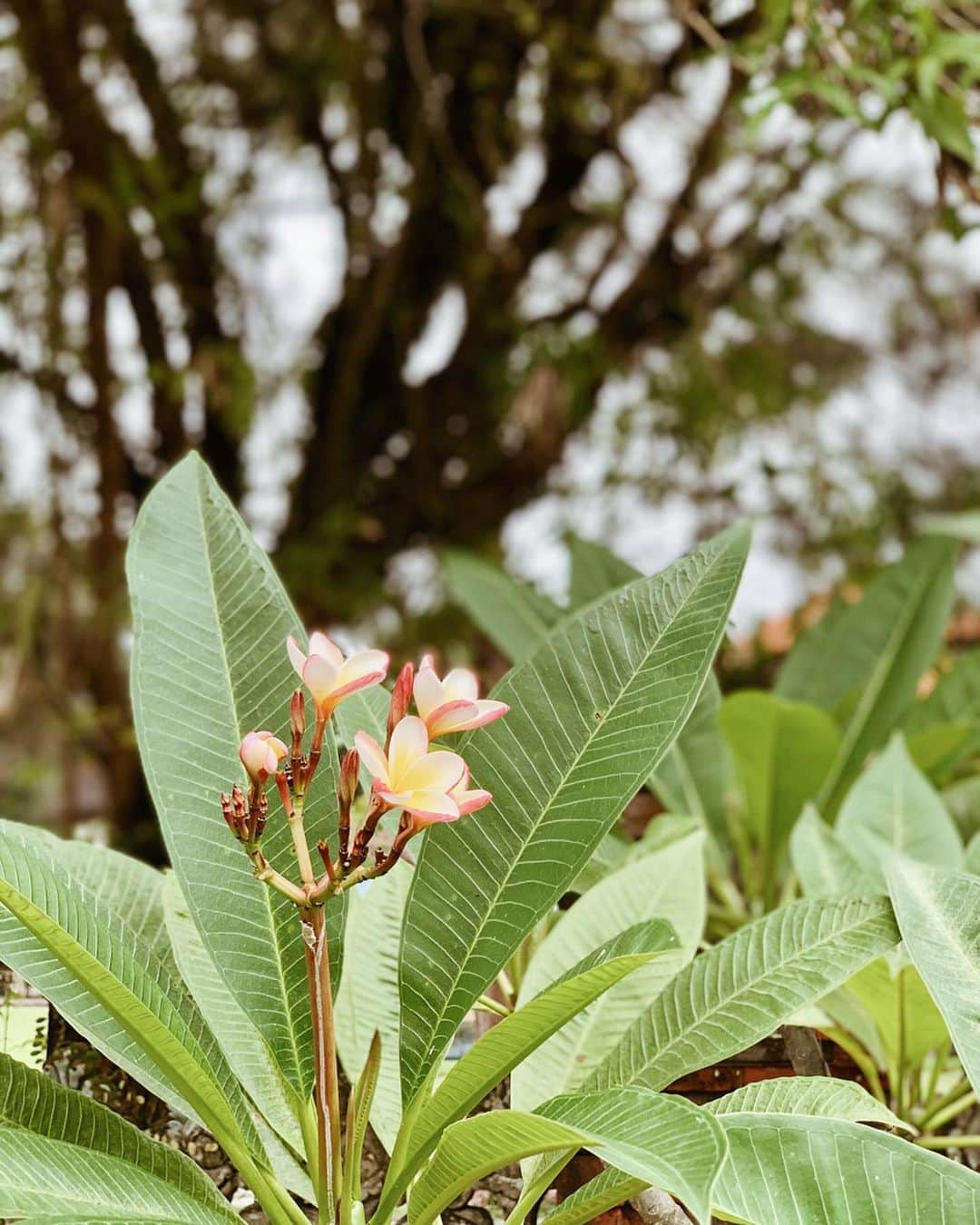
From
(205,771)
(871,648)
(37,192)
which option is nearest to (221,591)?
(205,771)

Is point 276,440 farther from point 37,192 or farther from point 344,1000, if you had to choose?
point 344,1000

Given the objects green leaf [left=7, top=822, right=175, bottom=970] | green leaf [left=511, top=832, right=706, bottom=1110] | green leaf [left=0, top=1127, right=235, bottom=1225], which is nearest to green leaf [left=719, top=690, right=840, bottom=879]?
green leaf [left=511, top=832, right=706, bottom=1110]

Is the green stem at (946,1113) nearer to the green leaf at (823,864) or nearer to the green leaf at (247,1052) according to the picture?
the green leaf at (823,864)

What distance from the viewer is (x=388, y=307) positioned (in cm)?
230

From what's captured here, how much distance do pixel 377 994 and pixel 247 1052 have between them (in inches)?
3.5

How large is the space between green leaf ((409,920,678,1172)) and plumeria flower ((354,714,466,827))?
7 centimetres

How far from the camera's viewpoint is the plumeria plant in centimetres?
39

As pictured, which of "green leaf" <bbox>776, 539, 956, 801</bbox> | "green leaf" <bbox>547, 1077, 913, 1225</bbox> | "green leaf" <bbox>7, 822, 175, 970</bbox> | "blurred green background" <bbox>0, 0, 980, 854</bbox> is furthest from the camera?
"blurred green background" <bbox>0, 0, 980, 854</bbox>

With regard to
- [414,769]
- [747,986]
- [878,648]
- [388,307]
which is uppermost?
[388,307]

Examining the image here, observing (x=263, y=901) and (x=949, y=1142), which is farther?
(x=949, y=1142)

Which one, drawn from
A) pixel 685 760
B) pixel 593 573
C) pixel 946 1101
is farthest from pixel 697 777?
pixel 946 1101

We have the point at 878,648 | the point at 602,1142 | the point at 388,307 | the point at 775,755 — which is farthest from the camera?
the point at 388,307

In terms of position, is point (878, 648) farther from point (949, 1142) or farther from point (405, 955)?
point (405, 955)

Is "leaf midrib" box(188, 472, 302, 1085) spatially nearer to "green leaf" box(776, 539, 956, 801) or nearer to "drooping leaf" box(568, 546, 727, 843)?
"drooping leaf" box(568, 546, 727, 843)
